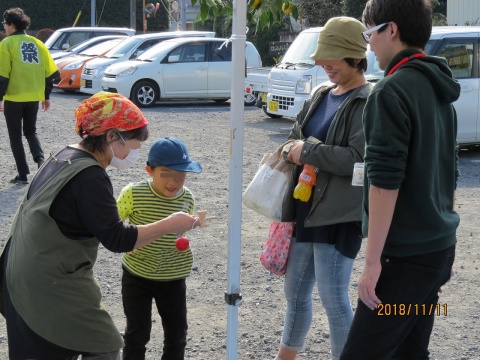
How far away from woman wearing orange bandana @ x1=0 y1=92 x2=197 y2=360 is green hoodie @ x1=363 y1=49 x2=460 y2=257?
88 centimetres

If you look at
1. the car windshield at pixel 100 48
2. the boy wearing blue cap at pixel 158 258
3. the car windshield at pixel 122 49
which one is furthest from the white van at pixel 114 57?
the boy wearing blue cap at pixel 158 258

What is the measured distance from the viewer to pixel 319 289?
4023 millimetres

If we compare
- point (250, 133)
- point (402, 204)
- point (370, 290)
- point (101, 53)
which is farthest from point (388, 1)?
point (101, 53)

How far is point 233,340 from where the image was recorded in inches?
154

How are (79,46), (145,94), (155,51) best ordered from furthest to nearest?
(79,46)
(155,51)
(145,94)

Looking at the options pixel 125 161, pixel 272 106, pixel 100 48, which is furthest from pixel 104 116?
pixel 100 48

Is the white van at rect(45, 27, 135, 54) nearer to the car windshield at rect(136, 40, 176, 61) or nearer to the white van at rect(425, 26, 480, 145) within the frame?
the car windshield at rect(136, 40, 176, 61)

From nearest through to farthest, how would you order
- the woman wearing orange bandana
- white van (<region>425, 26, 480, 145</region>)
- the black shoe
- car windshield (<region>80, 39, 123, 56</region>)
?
the woman wearing orange bandana < the black shoe < white van (<region>425, 26, 480, 145</region>) < car windshield (<region>80, 39, 123, 56</region>)

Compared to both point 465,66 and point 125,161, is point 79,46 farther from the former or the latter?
point 125,161

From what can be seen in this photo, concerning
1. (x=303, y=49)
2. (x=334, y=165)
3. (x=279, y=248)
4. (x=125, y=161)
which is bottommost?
(x=279, y=248)

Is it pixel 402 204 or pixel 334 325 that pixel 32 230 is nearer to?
pixel 402 204

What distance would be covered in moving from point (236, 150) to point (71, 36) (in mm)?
23186

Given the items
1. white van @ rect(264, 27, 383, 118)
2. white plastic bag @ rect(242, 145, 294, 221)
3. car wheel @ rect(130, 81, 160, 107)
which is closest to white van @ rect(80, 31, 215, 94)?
car wheel @ rect(130, 81, 160, 107)

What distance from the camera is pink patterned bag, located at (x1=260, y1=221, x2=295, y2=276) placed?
13.6ft
